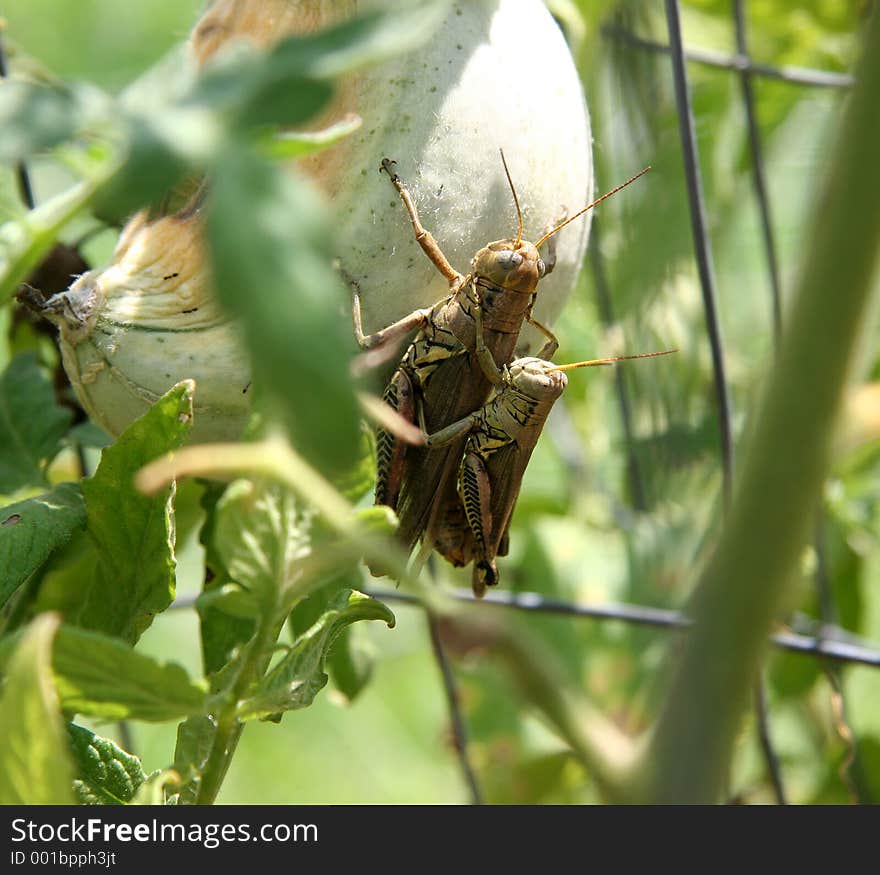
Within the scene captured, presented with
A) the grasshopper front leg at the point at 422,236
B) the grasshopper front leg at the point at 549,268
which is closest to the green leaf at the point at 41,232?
the grasshopper front leg at the point at 422,236

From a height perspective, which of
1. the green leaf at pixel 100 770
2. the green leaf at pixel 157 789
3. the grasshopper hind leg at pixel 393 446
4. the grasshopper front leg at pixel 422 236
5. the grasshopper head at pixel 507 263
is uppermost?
the grasshopper front leg at pixel 422 236

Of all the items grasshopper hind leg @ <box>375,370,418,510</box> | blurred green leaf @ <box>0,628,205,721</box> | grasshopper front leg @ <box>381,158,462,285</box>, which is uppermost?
grasshopper front leg @ <box>381,158,462,285</box>

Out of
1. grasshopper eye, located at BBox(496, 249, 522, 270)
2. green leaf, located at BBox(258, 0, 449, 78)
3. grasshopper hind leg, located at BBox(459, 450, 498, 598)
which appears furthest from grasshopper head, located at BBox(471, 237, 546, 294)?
green leaf, located at BBox(258, 0, 449, 78)

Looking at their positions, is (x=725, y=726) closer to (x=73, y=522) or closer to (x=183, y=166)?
(x=183, y=166)

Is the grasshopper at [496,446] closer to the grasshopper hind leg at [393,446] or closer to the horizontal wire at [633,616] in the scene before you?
the grasshopper hind leg at [393,446]

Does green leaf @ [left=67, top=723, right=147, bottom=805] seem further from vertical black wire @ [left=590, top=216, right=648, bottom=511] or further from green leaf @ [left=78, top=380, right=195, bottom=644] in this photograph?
vertical black wire @ [left=590, top=216, right=648, bottom=511]

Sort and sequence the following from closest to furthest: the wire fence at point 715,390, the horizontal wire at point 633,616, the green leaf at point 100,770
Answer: the green leaf at point 100,770, the wire fence at point 715,390, the horizontal wire at point 633,616
